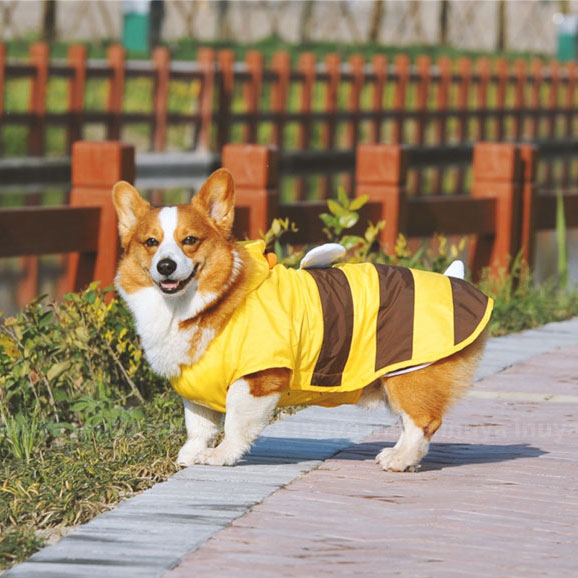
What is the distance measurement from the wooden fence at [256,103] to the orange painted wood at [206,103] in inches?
0.9

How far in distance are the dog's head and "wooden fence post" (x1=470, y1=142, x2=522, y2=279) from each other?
503 cm

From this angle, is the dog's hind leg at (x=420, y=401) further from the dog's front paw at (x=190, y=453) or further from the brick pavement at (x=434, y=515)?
the dog's front paw at (x=190, y=453)

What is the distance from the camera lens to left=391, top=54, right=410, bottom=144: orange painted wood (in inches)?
1165

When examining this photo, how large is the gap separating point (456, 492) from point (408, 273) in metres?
0.84

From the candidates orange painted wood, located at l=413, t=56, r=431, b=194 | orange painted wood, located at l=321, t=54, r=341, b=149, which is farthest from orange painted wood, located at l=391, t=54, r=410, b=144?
orange painted wood, located at l=321, t=54, r=341, b=149

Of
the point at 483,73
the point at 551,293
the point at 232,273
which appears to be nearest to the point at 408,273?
the point at 232,273

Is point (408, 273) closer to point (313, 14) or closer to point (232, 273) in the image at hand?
point (232, 273)

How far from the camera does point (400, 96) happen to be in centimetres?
2992

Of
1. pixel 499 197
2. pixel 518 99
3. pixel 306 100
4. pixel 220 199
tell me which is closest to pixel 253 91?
pixel 306 100

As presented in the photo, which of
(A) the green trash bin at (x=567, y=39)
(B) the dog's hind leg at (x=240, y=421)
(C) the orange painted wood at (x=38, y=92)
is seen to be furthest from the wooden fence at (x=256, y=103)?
(A) the green trash bin at (x=567, y=39)

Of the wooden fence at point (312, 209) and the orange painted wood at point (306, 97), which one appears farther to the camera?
the orange painted wood at point (306, 97)

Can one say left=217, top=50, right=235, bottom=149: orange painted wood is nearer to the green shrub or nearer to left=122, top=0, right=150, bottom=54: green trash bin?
left=122, top=0, right=150, bottom=54: green trash bin

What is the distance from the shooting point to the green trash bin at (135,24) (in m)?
44.5

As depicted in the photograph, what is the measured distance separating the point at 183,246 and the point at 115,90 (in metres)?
19.0
